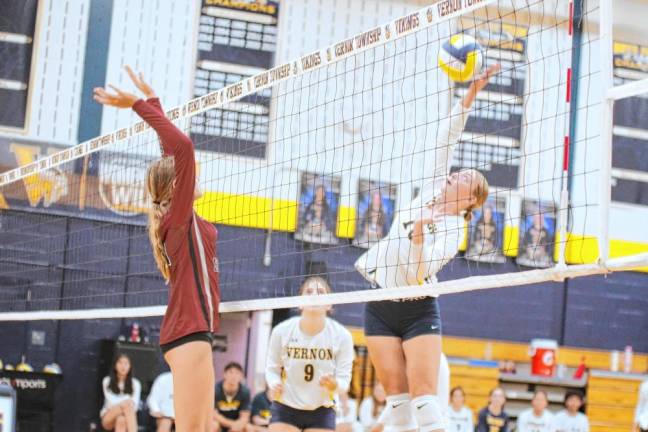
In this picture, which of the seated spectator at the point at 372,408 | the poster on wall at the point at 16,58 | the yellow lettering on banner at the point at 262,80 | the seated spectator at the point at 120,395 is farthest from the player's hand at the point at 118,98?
the poster on wall at the point at 16,58

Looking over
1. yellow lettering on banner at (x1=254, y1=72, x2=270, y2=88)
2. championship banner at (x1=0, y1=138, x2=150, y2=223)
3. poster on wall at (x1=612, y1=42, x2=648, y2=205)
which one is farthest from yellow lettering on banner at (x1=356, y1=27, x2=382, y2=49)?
poster on wall at (x1=612, y1=42, x2=648, y2=205)

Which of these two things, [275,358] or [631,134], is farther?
[631,134]

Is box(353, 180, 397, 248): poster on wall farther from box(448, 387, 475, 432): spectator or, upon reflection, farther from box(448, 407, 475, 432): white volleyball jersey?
box(448, 407, 475, 432): white volleyball jersey

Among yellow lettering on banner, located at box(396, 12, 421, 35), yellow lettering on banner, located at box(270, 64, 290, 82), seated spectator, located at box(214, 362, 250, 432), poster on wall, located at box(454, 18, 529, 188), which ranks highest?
poster on wall, located at box(454, 18, 529, 188)

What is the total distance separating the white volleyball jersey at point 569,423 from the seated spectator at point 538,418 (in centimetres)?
8

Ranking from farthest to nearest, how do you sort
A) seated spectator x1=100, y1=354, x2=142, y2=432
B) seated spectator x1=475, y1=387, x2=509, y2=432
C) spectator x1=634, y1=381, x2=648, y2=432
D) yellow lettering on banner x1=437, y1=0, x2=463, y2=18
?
seated spectator x1=475, y1=387, x2=509, y2=432 < seated spectator x1=100, y1=354, x2=142, y2=432 < spectator x1=634, y1=381, x2=648, y2=432 < yellow lettering on banner x1=437, y1=0, x2=463, y2=18

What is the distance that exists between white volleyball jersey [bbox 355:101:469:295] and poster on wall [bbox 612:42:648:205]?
410 inches

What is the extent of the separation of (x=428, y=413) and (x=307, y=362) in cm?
248

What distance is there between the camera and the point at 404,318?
579 cm

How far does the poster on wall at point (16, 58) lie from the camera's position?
44.8ft

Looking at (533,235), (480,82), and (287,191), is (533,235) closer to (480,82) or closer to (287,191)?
(287,191)

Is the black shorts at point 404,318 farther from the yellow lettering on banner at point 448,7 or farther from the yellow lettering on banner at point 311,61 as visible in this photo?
the yellow lettering on banner at point 448,7

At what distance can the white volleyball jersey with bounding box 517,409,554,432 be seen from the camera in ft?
44.8

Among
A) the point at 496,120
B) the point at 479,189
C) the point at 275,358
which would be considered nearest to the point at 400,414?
the point at 479,189
